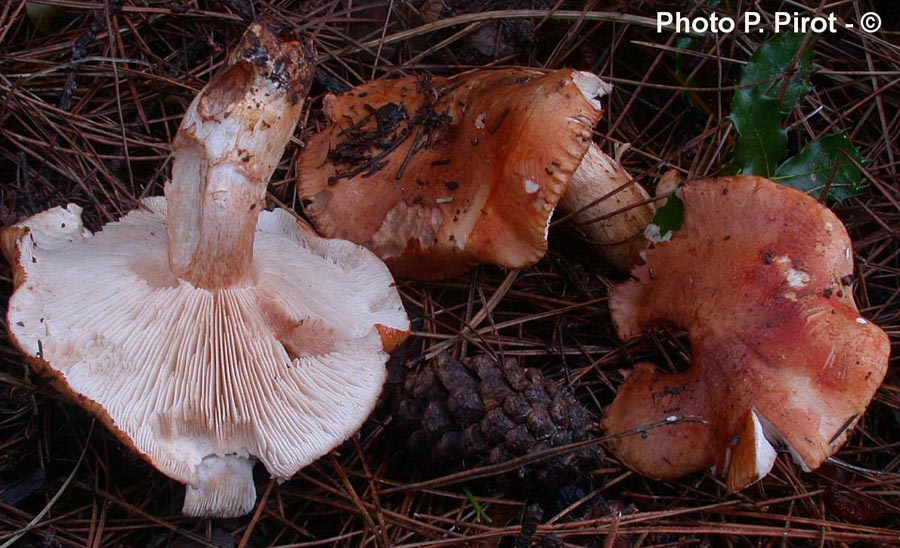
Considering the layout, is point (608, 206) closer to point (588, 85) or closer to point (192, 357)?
point (588, 85)

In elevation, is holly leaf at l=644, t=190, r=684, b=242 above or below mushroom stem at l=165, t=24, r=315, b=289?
below

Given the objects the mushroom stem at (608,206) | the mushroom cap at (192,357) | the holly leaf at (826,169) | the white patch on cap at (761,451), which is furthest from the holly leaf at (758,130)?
the mushroom cap at (192,357)

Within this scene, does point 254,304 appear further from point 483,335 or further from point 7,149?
point 7,149

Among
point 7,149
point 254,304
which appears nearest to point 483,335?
point 254,304

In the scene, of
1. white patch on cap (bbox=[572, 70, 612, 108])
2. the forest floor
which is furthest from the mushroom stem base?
white patch on cap (bbox=[572, 70, 612, 108])

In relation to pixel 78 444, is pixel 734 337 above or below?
above

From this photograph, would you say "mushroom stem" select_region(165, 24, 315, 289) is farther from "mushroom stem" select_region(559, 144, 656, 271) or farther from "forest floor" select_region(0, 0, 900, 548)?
"mushroom stem" select_region(559, 144, 656, 271)

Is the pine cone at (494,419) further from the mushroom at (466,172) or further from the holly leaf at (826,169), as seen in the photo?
the holly leaf at (826,169)
